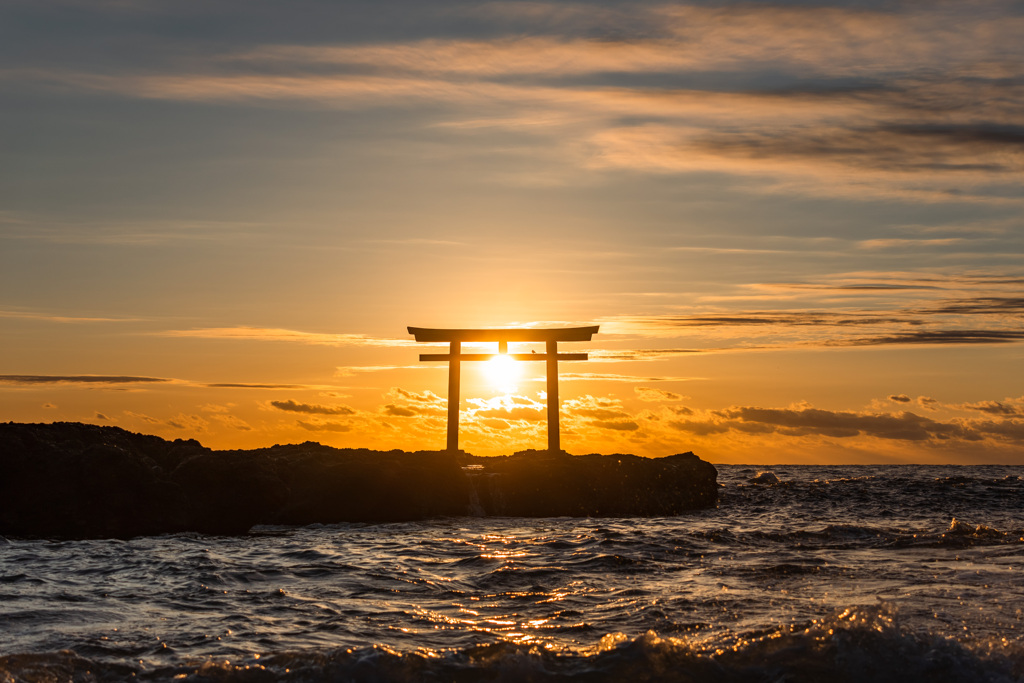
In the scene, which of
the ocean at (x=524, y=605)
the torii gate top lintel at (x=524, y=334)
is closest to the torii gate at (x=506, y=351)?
the torii gate top lintel at (x=524, y=334)

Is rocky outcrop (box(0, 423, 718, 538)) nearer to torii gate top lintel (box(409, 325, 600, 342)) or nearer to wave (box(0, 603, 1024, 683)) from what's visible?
torii gate top lintel (box(409, 325, 600, 342))

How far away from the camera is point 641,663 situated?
6027mm

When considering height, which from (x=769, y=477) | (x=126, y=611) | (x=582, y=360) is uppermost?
(x=582, y=360)

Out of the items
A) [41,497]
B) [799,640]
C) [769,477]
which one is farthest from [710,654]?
[769,477]

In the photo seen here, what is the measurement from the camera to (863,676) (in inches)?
230

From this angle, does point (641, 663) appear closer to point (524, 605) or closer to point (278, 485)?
point (524, 605)

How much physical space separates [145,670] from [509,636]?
2778mm

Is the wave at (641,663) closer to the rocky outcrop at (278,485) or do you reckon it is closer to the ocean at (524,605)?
the ocean at (524,605)

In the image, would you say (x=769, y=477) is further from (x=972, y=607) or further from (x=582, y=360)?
(x=972, y=607)

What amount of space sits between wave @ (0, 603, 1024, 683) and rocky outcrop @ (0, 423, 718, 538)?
8.26 meters

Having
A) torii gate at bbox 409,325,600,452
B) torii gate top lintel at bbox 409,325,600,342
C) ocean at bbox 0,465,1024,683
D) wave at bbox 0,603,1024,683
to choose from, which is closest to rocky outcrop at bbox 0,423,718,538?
ocean at bbox 0,465,1024,683

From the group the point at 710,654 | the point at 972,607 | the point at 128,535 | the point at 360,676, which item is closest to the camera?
the point at 360,676

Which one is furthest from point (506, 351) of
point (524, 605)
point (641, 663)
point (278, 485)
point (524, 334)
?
point (641, 663)

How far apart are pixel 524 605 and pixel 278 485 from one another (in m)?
8.45
